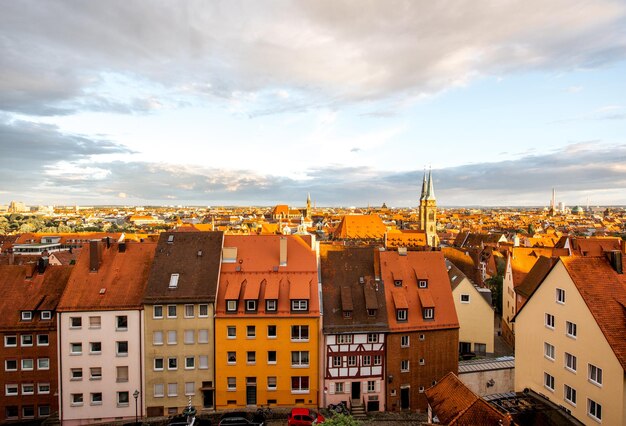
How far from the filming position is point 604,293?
27.1 meters

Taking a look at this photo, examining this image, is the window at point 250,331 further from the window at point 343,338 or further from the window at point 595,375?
the window at point 595,375

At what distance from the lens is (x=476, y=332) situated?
48.7 m

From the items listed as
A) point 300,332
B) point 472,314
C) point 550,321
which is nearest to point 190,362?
point 300,332

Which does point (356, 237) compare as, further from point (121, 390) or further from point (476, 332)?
point (121, 390)

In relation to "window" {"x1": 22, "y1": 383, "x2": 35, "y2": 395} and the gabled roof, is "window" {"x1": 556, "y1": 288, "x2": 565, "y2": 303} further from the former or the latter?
"window" {"x1": 22, "y1": 383, "x2": 35, "y2": 395}

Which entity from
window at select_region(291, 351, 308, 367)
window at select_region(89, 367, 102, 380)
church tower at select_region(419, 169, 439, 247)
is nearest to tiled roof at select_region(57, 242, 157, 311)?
window at select_region(89, 367, 102, 380)

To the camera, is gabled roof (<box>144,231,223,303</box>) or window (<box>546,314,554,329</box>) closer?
window (<box>546,314,554,329</box>)

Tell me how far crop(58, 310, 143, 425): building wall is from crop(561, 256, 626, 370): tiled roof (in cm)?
3360

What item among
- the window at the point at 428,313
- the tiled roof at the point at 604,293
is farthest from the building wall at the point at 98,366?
the tiled roof at the point at 604,293

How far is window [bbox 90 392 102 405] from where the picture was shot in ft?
121

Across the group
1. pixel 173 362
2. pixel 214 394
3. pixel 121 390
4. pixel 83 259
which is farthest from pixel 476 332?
pixel 83 259

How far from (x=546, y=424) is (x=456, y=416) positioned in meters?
6.91

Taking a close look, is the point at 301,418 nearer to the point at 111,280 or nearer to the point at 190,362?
the point at 190,362

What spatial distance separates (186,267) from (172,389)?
1044 centimetres
